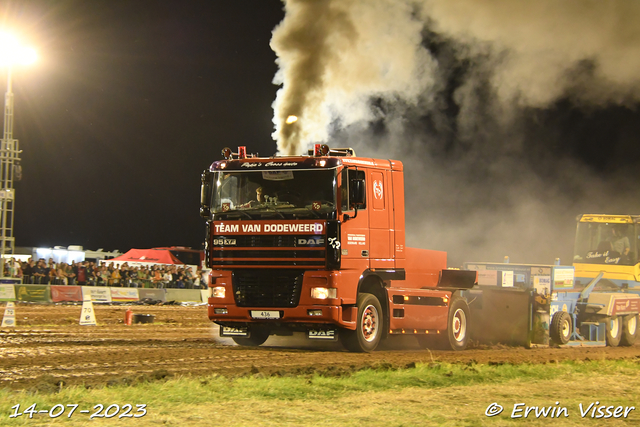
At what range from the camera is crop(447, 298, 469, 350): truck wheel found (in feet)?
53.0

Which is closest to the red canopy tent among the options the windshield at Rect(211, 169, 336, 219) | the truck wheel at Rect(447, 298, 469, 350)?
the truck wheel at Rect(447, 298, 469, 350)

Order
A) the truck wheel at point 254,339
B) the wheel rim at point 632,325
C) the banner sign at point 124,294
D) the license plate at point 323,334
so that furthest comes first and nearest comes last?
the banner sign at point 124,294
the wheel rim at point 632,325
the truck wheel at point 254,339
the license plate at point 323,334

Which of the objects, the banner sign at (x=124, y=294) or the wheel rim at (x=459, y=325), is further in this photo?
the banner sign at (x=124, y=294)

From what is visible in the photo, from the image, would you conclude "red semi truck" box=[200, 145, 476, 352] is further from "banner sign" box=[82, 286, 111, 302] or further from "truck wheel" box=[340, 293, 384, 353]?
"banner sign" box=[82, 286, 111, 302]

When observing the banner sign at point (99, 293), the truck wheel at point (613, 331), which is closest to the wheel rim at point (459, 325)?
the truck wheel at point (613, 331)

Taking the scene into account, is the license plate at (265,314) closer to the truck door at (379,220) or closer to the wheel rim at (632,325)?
the truck door at (379,220)

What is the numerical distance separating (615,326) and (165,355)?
13.8 meters

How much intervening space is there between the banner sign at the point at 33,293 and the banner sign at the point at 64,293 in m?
0.23

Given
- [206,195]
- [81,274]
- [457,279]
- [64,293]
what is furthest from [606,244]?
[81,274]

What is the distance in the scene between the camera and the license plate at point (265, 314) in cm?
1314

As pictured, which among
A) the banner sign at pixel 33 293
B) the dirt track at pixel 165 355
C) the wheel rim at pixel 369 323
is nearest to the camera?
the dirt track at pixel 165 355

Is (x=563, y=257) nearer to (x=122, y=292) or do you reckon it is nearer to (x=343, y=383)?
(x=122, y=292)

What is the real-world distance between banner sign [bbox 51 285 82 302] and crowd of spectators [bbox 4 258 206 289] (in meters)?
1.14

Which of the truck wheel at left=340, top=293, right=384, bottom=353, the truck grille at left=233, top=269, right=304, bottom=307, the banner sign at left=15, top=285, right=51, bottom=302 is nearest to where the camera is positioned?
the truck grille at left=233, top=269, right=304, bottom=307
